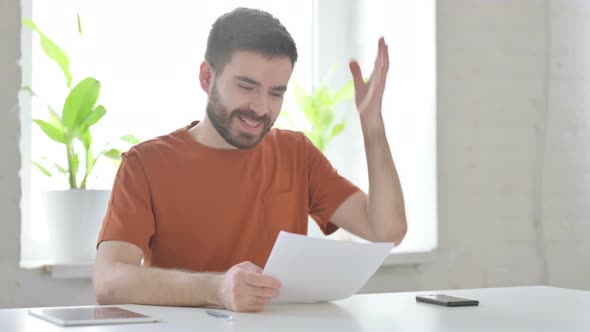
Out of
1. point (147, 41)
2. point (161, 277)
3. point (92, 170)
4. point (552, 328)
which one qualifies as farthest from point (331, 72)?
point (552, 328)

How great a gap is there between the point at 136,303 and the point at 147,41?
1.56 m

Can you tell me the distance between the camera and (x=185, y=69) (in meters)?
3.20

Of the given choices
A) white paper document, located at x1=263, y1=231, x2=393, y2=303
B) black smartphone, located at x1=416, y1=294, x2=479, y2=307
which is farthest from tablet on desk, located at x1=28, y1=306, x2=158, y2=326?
black smartphone, located at x1=416, y1=294, x2=479, y2=307

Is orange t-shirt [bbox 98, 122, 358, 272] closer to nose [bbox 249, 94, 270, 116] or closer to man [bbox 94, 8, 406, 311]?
man [bbox 94, 8, 406, 311]

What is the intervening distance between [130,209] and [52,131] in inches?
29.2

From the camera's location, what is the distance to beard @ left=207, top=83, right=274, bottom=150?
7.07 feet

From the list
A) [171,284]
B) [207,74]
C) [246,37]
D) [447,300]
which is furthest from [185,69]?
[447,300]

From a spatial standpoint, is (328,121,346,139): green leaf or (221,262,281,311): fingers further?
(328,121,346,139): green leaf

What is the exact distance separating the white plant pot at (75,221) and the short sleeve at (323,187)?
699 millimetres

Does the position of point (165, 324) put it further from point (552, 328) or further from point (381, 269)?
point (381, 269)

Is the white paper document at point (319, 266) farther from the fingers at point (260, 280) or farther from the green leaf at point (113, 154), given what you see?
the green leaf at point (113, 154)

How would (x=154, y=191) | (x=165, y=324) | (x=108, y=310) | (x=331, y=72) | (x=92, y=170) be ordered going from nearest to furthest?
1. (x=165, y=324)
2. (x=108, y=310)
3. (x=154, y=191)
4. (x=92, y=170)
5. (x=331, y=72)

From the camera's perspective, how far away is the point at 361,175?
3.37 m

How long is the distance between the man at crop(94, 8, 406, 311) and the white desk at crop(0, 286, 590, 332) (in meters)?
0.39
